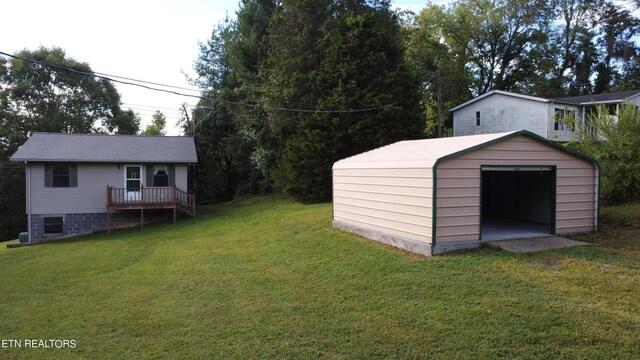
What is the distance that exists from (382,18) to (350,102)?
609cm

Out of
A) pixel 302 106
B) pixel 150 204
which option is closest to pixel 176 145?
pixel 150 204

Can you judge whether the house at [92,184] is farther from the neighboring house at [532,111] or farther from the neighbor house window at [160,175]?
the neighboring house at [532,111]

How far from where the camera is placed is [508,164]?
8.25 metres

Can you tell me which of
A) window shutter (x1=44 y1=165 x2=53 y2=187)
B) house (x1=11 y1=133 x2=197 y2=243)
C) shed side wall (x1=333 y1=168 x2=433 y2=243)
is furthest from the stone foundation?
shed side wall (x1=333 y1=168 x2=433 y2=243)

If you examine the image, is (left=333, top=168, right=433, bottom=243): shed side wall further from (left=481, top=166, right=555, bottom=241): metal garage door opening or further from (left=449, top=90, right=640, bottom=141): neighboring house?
(left=449, top=90, right=640, bottom=141): neighboring house

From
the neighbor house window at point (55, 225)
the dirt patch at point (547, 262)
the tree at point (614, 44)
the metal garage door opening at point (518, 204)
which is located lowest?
the neighbor house window at point (55, 225)

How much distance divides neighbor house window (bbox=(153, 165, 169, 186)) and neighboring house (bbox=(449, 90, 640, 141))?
1990 cm

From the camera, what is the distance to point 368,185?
9844 millimetres

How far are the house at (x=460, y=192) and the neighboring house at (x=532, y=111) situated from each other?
14561 mm

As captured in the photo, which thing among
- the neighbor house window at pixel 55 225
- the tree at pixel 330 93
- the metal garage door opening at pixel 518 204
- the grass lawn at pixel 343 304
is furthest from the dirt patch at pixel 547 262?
the neighbor house window at pixel 55 225

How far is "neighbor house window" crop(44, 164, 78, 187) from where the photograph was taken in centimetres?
1791

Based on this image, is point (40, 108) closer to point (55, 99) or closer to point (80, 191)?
point (55, 99)

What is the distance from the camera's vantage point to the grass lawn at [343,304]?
14.2 feet

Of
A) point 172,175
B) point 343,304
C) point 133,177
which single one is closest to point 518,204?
point 343,304
